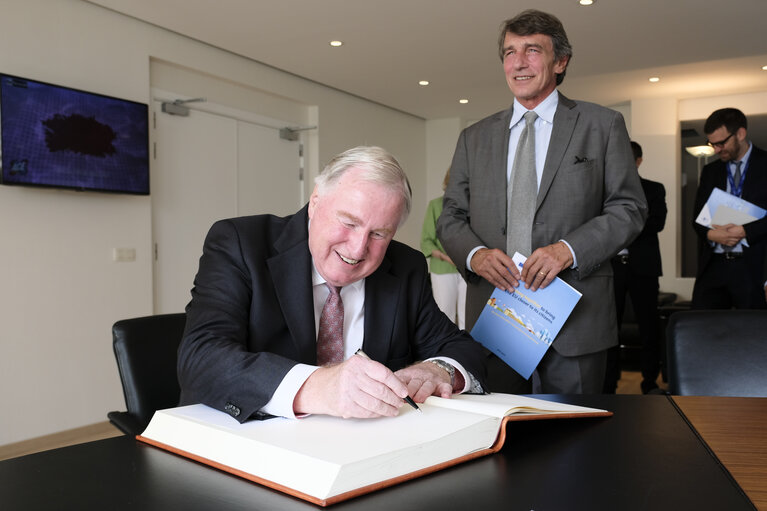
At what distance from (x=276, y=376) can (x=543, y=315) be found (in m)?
1.00

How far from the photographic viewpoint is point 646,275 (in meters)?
4.55

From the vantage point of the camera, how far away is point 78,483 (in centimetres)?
77

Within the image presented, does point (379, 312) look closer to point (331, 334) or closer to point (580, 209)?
→ point (331, 334)

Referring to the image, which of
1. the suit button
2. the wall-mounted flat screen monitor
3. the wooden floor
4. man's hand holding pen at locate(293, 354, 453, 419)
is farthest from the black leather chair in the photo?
the wall-mounted flat screen monitor

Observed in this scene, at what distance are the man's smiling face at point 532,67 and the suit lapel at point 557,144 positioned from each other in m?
0.10

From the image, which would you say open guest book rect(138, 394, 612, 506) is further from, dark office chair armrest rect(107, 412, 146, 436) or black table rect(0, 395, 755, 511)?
dark office chair armrest rect(107, 412, 146, 436)

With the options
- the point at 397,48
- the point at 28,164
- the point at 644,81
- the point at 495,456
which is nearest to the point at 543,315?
the point at 495,456

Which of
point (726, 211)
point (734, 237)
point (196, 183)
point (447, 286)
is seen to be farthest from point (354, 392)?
point (196, 183)

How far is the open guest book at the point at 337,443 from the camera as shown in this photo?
71cm

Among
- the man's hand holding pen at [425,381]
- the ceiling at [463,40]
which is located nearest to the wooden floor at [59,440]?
the ceiling at [463,40]

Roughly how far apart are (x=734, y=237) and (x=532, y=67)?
7.13ft

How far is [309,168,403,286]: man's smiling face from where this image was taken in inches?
48.5

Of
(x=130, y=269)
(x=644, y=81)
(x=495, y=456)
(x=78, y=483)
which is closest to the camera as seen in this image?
(x=78, y=483)

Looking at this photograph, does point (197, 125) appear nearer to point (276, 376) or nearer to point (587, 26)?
point (587, 26)
